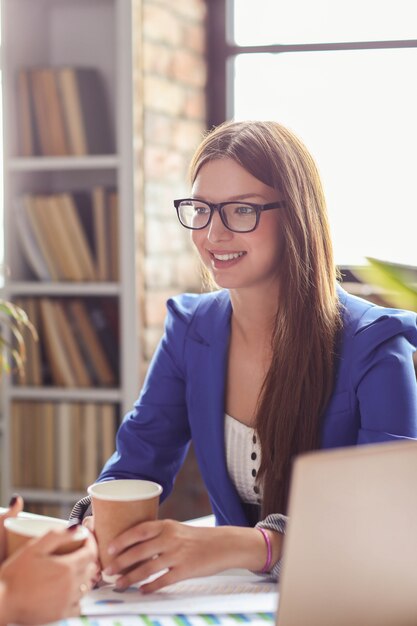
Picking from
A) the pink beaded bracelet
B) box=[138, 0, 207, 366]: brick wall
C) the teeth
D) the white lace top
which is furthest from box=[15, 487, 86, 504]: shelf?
the pink beaded bracelet

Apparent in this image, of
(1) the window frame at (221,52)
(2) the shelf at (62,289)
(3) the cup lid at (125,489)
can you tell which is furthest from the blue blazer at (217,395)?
(1) the window frame at (221,52)

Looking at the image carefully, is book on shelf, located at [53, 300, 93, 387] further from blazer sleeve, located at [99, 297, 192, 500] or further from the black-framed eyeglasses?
the black-framed eyeglasses

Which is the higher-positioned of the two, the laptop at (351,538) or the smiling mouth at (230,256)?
the smiling mouth at (230,256)

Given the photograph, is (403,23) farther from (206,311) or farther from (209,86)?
(206,311)

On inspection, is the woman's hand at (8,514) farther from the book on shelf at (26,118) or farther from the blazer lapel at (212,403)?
the book on shelf at (26,118)

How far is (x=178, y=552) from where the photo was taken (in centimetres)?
120

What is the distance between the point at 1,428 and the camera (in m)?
3.03

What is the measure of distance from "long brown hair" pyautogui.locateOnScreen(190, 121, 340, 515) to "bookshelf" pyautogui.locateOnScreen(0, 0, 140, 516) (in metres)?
1.16

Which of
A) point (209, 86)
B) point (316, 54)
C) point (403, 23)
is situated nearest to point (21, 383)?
point (209, 86)

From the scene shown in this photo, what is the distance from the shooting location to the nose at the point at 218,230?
1.57m

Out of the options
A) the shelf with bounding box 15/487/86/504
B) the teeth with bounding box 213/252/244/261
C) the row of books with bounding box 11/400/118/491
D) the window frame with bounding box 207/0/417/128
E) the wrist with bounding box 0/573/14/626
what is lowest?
the shelf with bounding box 15/487/86/504

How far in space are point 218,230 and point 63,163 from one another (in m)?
1.35

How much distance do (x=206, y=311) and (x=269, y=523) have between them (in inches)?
22.3

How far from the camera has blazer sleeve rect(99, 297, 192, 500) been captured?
168 cm
